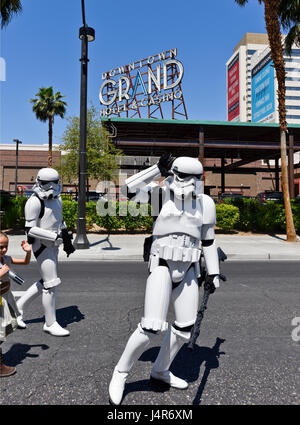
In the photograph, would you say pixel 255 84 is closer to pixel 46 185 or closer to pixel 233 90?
pixel 233 90

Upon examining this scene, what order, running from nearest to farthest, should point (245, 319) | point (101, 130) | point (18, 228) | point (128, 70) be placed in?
point (245, 319) → point (18, 228) → point (101, 130) → point (128, 70)

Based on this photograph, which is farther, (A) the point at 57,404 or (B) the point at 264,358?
(B) the point at 264,358

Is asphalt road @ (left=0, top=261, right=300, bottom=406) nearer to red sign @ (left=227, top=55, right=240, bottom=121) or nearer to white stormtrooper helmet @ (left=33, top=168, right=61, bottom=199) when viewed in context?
white stormtrooper helmet @ (left=33, top=168, right=61, bottom=199)

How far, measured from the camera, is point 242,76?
127 meters

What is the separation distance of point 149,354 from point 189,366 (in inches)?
18.2

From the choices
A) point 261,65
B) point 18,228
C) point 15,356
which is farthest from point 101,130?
point 261,65

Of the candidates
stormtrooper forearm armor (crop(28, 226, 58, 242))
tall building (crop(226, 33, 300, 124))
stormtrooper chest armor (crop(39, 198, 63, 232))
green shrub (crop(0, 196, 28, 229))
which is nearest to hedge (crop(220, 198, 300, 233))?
green shrub (crop(0, 196, 28, 229))

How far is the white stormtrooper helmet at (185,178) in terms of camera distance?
238cm

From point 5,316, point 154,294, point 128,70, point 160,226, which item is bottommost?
point 5,316

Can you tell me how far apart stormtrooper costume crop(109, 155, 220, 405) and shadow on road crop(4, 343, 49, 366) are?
1145 mm

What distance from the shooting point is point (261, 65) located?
95.2 metres

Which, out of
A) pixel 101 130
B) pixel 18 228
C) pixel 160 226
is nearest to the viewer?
pixel 160 226

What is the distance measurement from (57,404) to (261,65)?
110 meters
